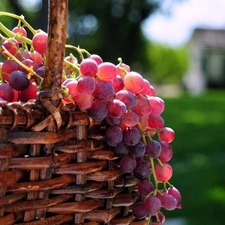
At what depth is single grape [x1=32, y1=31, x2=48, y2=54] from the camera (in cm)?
64

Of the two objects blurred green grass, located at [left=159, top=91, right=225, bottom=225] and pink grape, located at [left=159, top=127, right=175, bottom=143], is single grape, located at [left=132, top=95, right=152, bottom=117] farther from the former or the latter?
blurred green grass, located at [left=159, top=91, right=225, bottom=225]

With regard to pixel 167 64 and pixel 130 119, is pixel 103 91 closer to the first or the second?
pixel 130 119

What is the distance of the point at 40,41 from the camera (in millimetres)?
644

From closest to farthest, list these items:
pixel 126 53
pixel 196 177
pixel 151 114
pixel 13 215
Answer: pixel 13 215 < pixel 151 114 < pixel 196 177 < pixel 126 53

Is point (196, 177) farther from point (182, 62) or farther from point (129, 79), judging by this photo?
point (182, 62)

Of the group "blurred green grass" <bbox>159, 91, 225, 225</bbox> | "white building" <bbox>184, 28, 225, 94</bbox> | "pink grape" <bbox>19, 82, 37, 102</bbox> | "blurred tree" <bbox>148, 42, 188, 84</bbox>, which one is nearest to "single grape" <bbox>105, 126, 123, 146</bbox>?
"pink grape" <bbox>19, 82, 37, 102</bbox>

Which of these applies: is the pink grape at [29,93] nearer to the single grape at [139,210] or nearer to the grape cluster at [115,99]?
the grape cluster at [115,99]

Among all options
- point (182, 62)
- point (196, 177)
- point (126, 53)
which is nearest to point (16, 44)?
point (196, 177)

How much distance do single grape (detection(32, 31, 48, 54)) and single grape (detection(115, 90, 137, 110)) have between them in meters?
0.12

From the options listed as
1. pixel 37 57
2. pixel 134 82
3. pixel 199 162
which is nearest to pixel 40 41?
pixel 37 57

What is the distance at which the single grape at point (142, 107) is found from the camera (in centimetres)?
65

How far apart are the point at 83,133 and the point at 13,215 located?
125mm

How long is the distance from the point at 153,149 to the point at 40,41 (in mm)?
202

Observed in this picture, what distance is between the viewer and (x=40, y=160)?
554 millimetres
